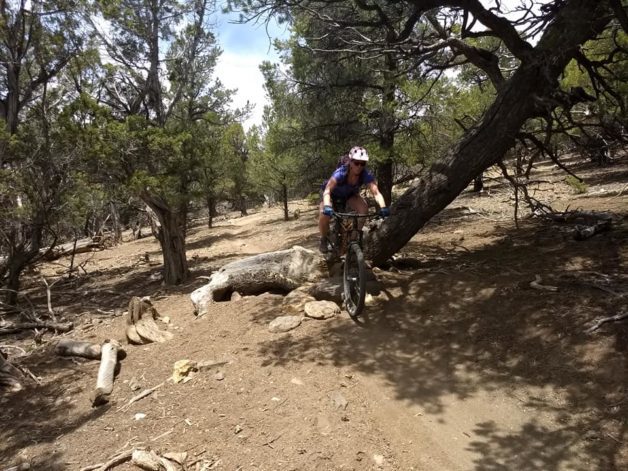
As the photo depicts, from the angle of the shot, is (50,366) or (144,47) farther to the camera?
(144,47)

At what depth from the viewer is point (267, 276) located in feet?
23.2

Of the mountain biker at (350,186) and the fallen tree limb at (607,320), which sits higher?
the mountain biker at (350,186)

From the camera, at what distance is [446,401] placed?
3816 millimetres

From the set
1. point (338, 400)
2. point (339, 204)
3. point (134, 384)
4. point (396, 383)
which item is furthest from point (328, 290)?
point (134, 384)

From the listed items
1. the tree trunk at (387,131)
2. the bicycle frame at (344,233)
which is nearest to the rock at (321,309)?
the bicycle frame at (344,233)

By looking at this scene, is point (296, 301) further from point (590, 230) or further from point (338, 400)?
point (590, 230)

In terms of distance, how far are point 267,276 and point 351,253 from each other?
203 cm

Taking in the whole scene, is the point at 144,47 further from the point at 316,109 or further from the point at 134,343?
the point at 134,343

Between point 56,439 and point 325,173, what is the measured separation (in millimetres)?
11404

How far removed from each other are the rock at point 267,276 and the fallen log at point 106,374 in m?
1.49

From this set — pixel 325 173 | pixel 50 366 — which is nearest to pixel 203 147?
pixel 325 173

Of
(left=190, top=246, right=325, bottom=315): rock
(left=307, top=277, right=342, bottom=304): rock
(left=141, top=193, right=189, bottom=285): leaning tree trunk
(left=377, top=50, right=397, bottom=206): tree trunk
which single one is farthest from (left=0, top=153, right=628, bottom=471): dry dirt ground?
(left=377, top=50, right=397, bottom=206): tree trunk

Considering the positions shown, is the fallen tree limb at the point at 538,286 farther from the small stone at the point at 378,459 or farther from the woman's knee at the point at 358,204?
the small stone at the point at 378,459

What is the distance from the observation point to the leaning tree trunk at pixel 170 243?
32.6ft
